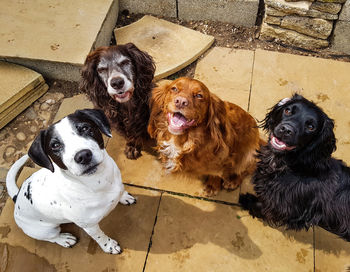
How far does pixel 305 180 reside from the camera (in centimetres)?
282

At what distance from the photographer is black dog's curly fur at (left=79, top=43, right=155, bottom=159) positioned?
10.2 feet

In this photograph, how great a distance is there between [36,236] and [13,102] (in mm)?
1991

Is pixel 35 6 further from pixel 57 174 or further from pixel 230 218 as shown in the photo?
pixel 230 218

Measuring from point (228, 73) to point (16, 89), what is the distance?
9.64ft

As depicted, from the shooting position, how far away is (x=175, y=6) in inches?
193

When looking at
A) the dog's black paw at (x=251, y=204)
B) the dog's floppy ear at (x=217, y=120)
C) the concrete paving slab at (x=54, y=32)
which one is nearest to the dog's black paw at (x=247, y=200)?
the dog's black paw at (x=251, y=204)

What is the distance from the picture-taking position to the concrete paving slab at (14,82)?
4.09 m

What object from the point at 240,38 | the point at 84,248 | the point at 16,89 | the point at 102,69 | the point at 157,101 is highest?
the point at 102,69

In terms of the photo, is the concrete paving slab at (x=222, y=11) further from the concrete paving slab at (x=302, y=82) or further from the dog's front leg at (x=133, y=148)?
the dog's front leg at (x=133, y=148)

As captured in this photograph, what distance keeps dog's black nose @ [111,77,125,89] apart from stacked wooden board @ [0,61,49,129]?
6.20 feet

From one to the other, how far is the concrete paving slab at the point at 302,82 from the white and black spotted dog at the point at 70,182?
2348mm

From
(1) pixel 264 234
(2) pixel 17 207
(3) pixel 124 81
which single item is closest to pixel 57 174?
(2) pixel 17 207

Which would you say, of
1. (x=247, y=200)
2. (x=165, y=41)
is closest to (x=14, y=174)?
(x=247, y=200)

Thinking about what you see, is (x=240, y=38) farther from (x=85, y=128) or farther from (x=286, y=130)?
(x=85, y=128)
